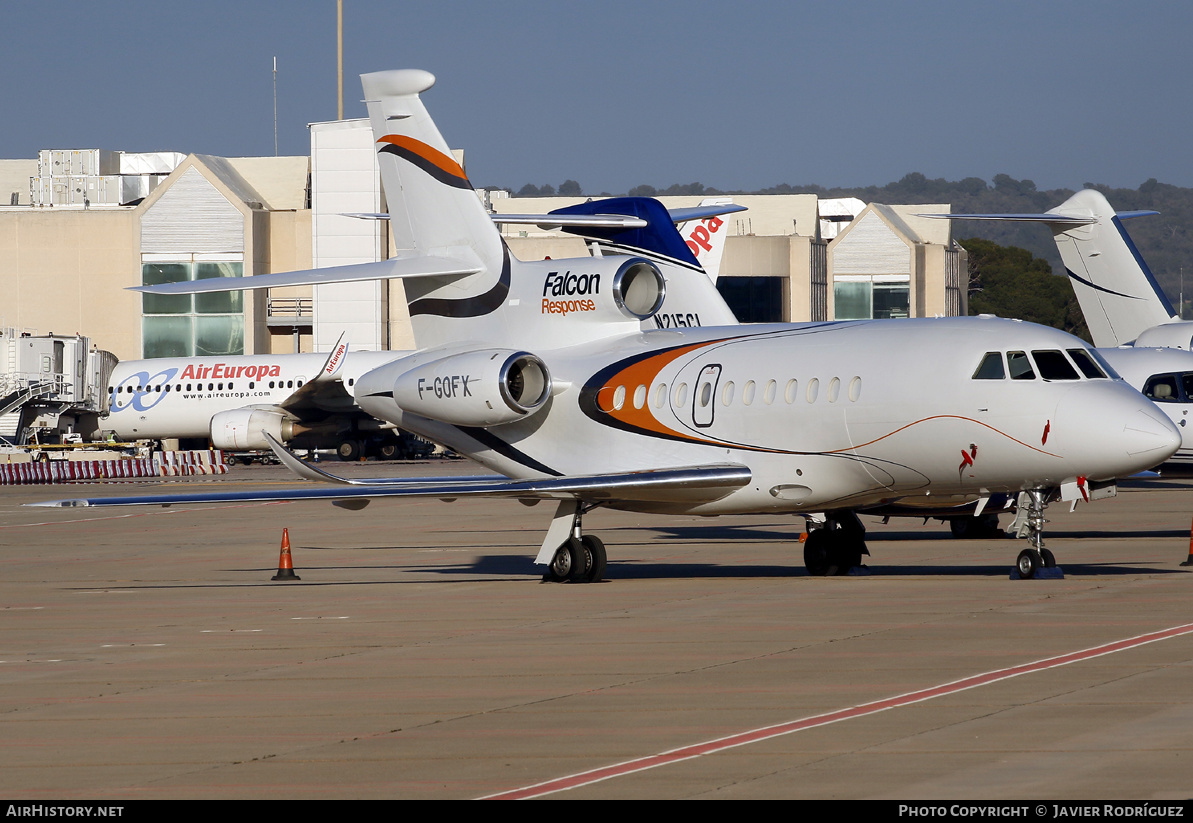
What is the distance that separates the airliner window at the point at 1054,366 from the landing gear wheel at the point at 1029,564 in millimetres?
2022

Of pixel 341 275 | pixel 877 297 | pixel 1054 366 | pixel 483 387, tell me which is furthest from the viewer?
pixel 877 297

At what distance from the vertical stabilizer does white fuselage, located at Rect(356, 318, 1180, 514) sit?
20954 millimetres

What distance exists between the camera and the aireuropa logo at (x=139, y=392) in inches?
2287

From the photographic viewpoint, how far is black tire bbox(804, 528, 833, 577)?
64.1 ft

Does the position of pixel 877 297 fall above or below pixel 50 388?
above

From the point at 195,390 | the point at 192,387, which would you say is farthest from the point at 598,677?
the point at 192,387

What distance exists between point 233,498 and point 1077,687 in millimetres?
10727

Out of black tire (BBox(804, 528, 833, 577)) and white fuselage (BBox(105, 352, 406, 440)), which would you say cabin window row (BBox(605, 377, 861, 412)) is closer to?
black tire (BBox(804, 528, 833, 577))

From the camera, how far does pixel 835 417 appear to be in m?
18.2

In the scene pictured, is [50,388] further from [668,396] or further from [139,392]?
[668,396]

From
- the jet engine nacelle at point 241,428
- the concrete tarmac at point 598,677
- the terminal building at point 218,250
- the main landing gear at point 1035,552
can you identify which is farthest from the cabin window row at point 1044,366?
the terminal building at point 218,250

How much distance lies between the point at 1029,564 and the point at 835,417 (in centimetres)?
280
